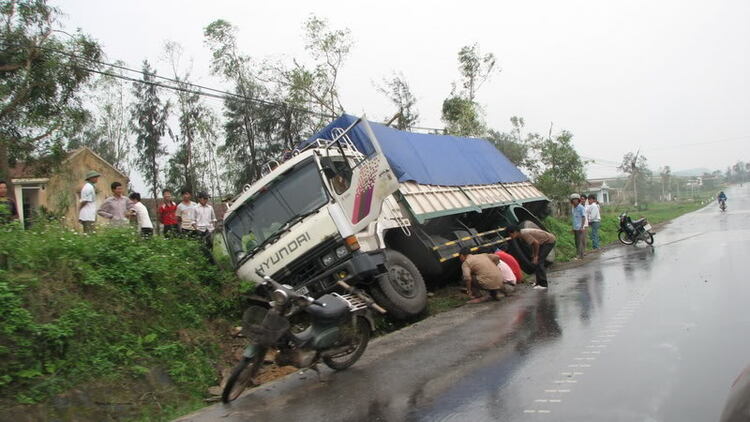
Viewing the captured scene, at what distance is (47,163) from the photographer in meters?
15.0

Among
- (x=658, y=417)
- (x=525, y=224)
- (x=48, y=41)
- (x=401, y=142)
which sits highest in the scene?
(x=48, y=41)

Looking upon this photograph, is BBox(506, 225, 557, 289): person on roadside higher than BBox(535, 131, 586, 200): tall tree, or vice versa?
BBox(535, 131, 586, 200): tall tree

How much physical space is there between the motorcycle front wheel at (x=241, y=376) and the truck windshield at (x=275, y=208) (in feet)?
8.87

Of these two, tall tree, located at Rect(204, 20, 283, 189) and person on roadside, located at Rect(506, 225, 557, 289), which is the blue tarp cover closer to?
person on roadside, located at Rect(506, 225, 557, 289)

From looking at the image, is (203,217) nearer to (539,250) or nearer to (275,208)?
(275,208)

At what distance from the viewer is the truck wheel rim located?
28.0 feet

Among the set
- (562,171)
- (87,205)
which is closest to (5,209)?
(87,205)

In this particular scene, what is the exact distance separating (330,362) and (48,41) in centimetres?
1187

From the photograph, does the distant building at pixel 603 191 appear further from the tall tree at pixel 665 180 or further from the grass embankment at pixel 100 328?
the grass embankment at pixel 100 328

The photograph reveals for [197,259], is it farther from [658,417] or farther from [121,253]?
[658,417]

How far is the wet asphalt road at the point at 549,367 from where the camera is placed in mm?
4656

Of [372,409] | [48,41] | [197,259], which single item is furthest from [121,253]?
[48,41]

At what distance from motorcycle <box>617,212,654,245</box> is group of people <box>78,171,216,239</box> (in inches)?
536

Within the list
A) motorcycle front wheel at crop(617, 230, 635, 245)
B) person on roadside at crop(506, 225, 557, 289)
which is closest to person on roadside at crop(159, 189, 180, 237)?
person on roadside at crop(506, 225, 557, 289)
